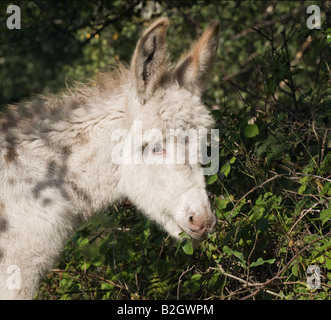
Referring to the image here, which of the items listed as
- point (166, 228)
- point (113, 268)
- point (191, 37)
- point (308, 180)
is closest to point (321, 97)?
point (308, 180)

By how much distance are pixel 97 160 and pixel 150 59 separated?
703 millimetres

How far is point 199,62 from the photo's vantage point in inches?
125

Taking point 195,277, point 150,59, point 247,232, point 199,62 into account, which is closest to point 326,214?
point 247,232

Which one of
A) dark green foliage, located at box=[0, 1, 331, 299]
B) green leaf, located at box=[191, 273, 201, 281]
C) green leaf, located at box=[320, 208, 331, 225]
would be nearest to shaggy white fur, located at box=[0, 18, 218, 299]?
dark green foliage, located at box=[0, 1, 331, 299]

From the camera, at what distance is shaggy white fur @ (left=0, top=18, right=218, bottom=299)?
108 inches

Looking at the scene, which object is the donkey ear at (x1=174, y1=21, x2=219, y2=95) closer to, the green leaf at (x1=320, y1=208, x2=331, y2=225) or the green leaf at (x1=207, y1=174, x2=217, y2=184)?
the green leaf at (x1=207, y1=174, x2=217, y2=184)

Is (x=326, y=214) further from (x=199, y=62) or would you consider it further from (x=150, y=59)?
(x=150, y=59)

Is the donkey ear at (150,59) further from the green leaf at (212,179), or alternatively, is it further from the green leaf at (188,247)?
the green leaf at (188,247)

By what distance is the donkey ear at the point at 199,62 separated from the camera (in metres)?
3.15

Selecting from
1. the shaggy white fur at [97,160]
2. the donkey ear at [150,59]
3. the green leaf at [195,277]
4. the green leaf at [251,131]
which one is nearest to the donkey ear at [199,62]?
the shaggy white fur at [97,160]

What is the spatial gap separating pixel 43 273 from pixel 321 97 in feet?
8.30

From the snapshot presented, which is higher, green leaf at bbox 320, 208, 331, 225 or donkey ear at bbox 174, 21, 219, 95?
donkey ear at bbox 174, 21, 219, 95

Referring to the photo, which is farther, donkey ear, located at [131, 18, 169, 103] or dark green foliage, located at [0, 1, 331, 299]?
dark green foliage, located at [0, 1, 331, 299]

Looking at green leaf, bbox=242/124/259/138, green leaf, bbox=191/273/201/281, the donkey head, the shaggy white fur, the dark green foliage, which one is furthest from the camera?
green leaf, bbox=242/124/259/138
